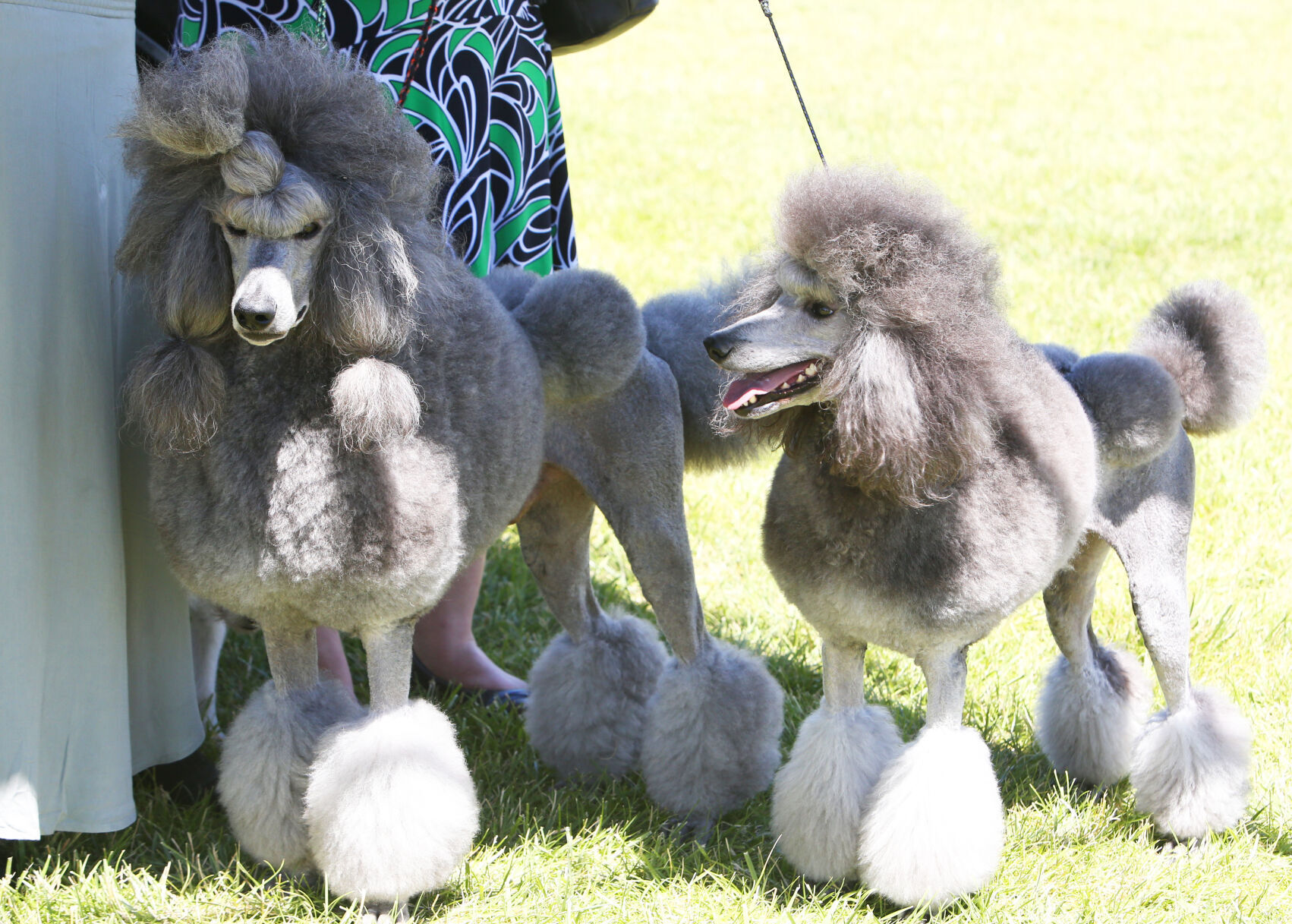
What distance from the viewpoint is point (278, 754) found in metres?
2.32

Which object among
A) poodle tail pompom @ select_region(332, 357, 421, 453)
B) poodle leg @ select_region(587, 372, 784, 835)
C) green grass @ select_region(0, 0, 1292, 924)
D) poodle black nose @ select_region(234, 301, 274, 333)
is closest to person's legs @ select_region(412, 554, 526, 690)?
green grass @ select_region(0, 0, 1292, 924)

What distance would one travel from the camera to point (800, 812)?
7.98 ft

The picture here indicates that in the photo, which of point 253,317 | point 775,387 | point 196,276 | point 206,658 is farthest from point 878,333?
point 206,658

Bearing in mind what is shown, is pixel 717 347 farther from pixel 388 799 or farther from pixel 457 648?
pixel 457 648

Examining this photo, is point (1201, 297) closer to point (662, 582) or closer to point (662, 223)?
point (662, 582)

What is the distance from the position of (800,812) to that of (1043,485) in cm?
81

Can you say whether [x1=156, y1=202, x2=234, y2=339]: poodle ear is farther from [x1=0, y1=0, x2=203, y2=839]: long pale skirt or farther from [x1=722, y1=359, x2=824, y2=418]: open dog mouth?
[x1=722, y1=359, x2=824, y2=418]: open dog mouth

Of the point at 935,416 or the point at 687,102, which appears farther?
the point at 687,102

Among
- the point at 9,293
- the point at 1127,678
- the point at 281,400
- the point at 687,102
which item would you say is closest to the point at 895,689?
the point at 1127,678

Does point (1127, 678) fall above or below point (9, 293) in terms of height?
below

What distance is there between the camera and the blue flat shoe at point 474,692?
3.42 metres

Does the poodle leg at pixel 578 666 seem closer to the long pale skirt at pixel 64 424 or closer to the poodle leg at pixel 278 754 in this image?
the poodle leg at pixel 278 754

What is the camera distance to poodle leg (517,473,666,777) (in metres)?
3.03

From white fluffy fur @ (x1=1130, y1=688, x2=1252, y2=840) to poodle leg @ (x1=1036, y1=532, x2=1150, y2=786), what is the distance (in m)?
0.15
